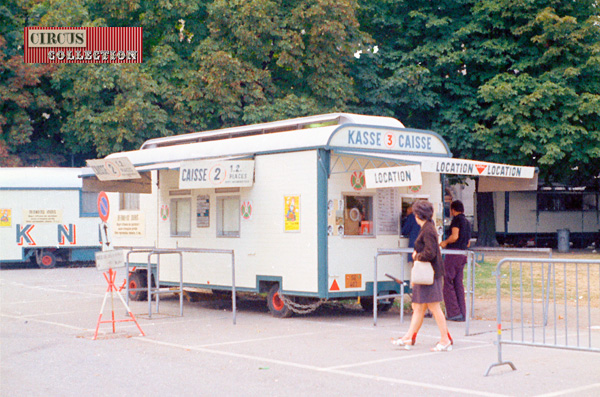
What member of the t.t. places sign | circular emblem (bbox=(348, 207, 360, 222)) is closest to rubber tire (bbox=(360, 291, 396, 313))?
circular emblem (bbox=(348, 207, 360, 222))

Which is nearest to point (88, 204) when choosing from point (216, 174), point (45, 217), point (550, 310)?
point (45, 217)

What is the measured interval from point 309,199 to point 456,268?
2.62 meters

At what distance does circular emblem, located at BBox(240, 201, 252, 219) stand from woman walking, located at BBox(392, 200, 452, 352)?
4.78 m

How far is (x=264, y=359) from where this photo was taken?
977 centimetres

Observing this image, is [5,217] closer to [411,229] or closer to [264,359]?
[411,229]

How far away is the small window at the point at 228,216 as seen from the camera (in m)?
14.8

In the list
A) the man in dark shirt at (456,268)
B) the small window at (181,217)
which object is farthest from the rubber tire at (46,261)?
the man in dark shirt at (456,268)

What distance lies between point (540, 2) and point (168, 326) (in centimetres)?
2128

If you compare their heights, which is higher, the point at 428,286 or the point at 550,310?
the point at 428,286

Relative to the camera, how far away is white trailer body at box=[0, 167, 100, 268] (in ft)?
89.8

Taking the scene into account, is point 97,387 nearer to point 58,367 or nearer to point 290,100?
point 58,367

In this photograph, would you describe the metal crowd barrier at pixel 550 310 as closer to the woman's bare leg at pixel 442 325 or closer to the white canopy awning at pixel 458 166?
the woman's bare leg at pixel 442 325

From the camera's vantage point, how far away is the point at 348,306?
15844mm

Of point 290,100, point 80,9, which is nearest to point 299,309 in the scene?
point 290,100
